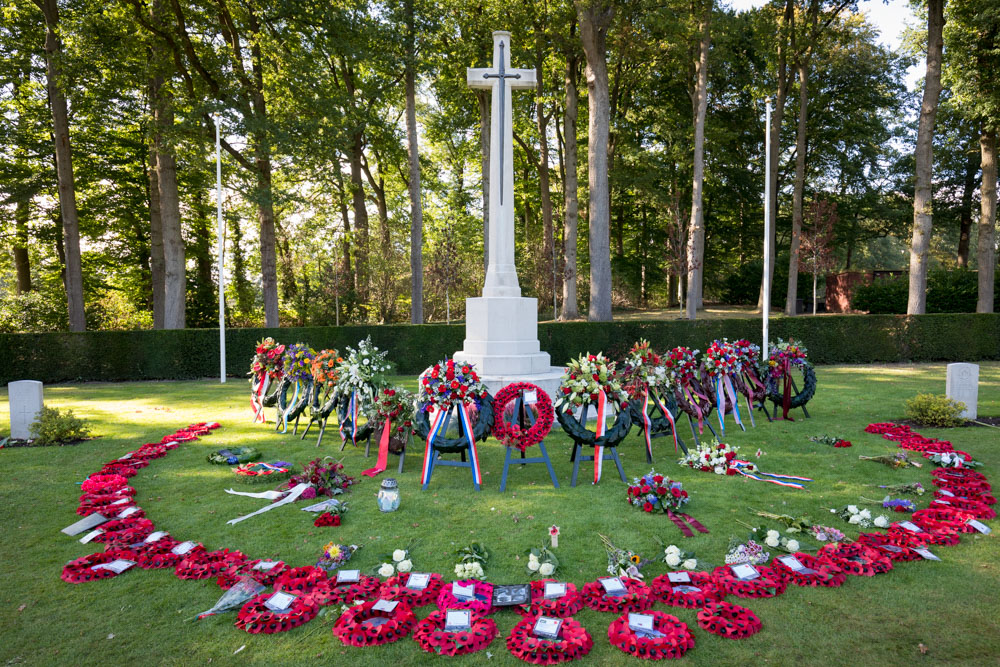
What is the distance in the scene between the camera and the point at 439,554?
13.8 ft

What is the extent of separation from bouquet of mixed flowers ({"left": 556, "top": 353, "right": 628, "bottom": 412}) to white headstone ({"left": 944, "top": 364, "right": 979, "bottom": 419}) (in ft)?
20.5

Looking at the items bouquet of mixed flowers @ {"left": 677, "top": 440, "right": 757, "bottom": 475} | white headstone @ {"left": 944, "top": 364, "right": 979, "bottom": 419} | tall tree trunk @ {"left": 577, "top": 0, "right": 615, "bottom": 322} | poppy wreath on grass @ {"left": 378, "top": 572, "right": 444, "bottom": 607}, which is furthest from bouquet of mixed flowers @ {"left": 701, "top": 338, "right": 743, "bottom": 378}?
tall tree trunk @ {"left": 577, "top": 0, "right": 615, "bottom": 322}

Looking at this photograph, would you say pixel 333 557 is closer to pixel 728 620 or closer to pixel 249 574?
pixel 249 574

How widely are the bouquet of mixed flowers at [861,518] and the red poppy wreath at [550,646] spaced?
307 cm

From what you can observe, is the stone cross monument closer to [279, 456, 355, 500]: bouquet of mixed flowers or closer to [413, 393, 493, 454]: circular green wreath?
[413, 393, 493, 454]: circular green wreath

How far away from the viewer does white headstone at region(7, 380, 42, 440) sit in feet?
26.2

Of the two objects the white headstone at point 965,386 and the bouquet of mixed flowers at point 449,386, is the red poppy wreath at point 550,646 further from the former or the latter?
the white headstone at point 965,386

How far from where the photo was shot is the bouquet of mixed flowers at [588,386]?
606 cm

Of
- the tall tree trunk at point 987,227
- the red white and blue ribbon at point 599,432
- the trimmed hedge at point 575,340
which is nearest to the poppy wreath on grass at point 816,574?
the red white and blue ribbon at point 599,432

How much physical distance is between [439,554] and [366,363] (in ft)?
11.5

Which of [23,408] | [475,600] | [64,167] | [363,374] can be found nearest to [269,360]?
[363,374]

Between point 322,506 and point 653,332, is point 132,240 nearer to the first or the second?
point 653,332

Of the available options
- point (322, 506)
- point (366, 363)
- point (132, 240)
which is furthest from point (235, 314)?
point (322, 506)

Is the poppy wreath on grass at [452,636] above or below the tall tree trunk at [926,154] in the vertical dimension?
below
